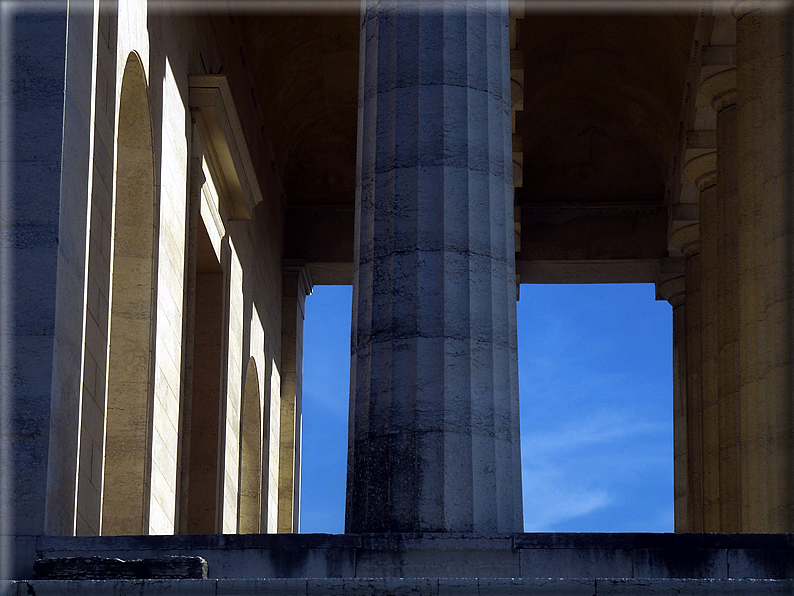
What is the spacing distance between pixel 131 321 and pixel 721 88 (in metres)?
14.8

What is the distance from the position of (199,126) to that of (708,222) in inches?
536

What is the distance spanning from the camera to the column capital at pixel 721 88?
33.0m

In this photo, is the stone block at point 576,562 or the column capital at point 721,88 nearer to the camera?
the stone block at point 576,562

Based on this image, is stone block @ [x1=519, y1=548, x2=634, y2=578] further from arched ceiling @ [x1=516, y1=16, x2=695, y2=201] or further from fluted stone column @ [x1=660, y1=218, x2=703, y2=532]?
arched ceiling @ [x1=516, y1=16, x2=695, y2=201]

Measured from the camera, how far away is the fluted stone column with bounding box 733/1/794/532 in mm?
24766

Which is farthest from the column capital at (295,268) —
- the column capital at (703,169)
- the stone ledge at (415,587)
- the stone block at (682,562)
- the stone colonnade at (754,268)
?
the stone ledge at (415,587)

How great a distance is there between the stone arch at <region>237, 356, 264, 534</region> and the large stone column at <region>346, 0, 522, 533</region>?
76.3 feet

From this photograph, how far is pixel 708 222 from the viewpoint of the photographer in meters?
37.8

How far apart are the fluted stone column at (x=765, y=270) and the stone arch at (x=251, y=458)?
62.2ft

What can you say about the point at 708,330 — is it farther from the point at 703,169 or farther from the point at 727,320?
the point at 727,320

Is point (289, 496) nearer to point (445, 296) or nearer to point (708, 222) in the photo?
point (708, 222)

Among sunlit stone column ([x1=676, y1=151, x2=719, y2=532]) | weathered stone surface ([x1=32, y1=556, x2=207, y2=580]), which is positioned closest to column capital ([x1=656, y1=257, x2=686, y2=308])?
sunlit stone column ([x1=676, y1=151, x2=719, y2=532])

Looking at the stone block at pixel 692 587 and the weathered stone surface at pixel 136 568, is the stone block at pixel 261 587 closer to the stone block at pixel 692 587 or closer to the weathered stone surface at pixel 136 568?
the weathered stone surface at pixel 136 568

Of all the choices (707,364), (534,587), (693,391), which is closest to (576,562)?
(534,587)
